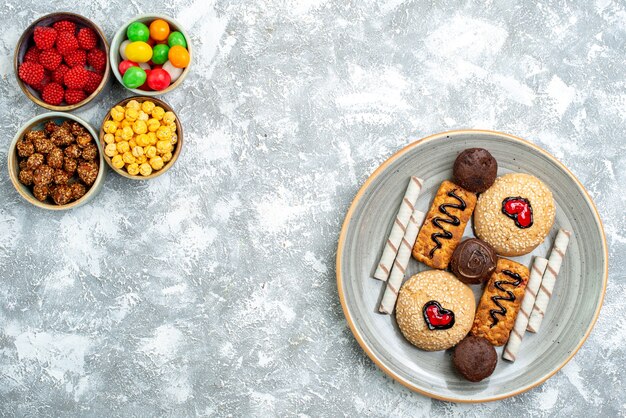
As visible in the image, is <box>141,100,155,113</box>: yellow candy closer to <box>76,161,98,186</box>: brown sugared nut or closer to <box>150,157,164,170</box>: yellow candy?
<box>150,157,164,170</box>: yellow candy

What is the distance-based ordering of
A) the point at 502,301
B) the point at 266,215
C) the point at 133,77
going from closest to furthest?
1. the point at 133,77
2. the point at 502,301
3. the point at 266,215

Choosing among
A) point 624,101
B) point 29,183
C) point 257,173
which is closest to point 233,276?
point 257,173

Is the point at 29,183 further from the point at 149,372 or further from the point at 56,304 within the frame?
the point at 149,372

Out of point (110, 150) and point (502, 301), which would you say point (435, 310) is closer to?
point (502, 301)

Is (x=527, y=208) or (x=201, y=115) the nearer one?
(x=527, y=208)

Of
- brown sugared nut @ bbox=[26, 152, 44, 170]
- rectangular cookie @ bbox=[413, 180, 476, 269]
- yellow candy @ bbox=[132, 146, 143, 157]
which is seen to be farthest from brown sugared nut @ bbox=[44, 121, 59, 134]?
rectangular cookie @ bbox=[413, 180, 476, 269]

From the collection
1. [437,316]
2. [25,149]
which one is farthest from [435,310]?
[25,149]
